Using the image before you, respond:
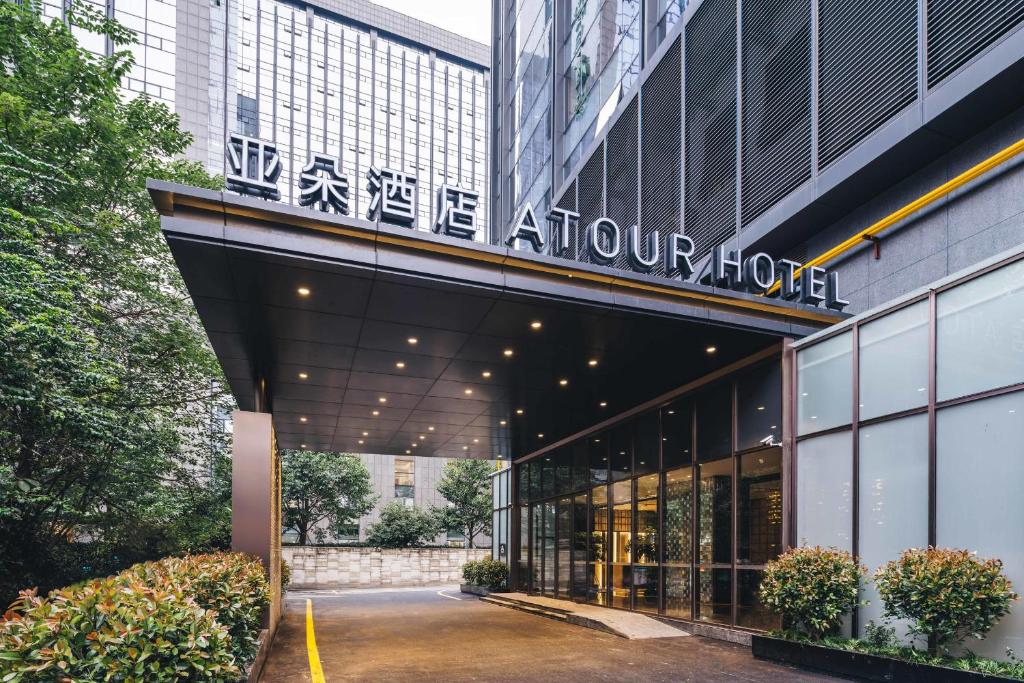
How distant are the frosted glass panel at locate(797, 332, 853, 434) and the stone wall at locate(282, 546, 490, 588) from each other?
31939 mm

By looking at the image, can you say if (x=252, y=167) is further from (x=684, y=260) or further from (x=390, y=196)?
(x=684, y=260)

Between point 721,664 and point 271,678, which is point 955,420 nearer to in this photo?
point 721,664

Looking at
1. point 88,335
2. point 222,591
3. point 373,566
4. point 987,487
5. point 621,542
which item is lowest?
point 373,566

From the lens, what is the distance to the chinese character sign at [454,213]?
1034 centimetres

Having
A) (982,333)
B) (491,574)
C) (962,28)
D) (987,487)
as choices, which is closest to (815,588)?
(987,487)

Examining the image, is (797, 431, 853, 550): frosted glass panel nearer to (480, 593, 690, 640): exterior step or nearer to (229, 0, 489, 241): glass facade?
(480, 593, 690, 640): exterior step

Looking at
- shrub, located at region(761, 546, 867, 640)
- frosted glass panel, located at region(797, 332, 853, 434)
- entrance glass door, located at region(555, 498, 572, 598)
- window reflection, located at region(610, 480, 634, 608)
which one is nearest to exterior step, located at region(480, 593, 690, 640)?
window reflection, located at region(610, 480, 634, 608)

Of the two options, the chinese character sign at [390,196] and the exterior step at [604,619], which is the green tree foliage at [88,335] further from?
the exterior step at [604,619]

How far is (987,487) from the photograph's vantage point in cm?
871

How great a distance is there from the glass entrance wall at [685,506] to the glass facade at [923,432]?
4.36ft

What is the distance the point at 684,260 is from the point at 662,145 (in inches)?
343

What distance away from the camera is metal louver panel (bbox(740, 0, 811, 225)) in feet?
46.4

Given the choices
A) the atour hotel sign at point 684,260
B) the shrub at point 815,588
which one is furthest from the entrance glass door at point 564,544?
the atour hotel sign at point 684,260

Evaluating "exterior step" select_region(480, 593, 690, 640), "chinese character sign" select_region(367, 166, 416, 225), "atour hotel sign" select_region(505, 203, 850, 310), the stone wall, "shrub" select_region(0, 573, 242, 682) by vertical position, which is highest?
"chinese character sign" select_region(367, 166, 416, 225)
